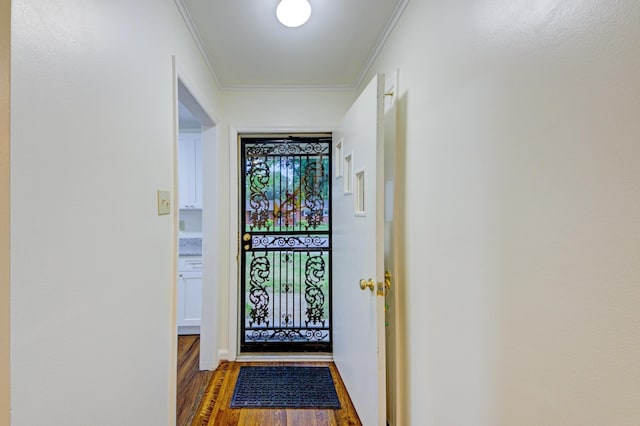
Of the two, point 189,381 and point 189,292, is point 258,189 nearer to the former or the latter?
point 189,292

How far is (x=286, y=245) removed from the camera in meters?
2.85

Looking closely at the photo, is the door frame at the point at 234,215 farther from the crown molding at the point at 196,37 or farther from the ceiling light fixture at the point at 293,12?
the ceiling light fixture at the point at 293,12

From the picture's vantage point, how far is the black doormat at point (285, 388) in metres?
2.12

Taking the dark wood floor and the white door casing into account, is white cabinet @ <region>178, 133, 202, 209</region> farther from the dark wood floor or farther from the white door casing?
the white door casing

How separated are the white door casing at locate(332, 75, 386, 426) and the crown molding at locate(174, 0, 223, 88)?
3.37ft

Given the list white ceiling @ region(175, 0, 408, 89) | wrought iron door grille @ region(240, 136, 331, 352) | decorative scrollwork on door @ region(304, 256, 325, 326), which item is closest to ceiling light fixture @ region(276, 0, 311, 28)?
white ceiling @ region(175, 0, 408, 89)
